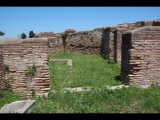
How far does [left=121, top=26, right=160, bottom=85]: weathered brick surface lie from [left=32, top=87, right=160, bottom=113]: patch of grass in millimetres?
493

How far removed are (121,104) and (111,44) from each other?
685 centimetres

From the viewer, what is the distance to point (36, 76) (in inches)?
227

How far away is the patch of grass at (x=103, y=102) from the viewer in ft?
15.0

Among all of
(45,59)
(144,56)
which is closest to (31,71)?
(45,59)

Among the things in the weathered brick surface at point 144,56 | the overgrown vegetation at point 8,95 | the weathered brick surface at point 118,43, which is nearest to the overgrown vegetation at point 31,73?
the overgrown vegetation at point 8,95

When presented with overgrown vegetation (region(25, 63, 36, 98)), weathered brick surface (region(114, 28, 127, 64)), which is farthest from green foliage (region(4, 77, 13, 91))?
weathered brick surface (region(114, 28, 127, 64))

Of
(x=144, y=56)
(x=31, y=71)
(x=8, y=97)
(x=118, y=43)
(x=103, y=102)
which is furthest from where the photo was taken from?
(x=118, y=43)

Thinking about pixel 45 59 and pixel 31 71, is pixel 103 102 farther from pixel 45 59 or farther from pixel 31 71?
pixel 31 71

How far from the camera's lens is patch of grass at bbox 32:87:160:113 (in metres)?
4.59

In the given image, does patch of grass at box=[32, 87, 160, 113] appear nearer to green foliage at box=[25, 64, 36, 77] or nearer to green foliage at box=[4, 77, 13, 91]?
green foliage at box=[25, 64, 36, 77]

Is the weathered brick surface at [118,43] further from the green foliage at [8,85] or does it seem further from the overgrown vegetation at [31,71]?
the green foliage at [8,85]

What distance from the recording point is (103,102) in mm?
5094

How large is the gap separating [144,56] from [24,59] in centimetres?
358
